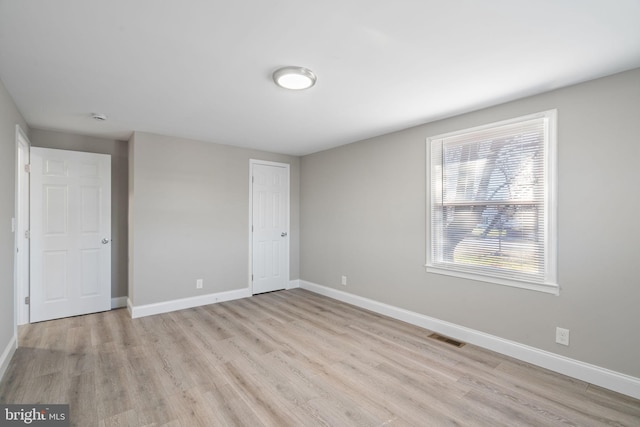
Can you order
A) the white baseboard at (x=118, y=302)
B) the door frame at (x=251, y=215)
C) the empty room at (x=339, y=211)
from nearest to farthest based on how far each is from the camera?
the empty room at (x=339, y=211), the white baseboard at (x=118, y=302), the door frame at (x=251, y=215)

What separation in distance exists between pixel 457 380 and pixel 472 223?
1.50 metres

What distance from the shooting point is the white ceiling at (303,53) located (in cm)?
158

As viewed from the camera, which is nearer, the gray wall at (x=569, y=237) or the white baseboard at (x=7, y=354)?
the gray wall at (x=569, y=237)

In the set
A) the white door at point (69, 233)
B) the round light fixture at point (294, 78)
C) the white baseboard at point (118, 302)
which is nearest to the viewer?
the round light fixture at point (294, 78)

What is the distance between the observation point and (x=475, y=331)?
3.01 m

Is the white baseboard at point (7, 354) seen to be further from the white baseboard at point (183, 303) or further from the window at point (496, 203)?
the window at point (496, 203)

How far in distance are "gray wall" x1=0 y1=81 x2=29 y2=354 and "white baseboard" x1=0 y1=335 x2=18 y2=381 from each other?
42 millimetres

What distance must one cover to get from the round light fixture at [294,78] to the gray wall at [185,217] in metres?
2.44

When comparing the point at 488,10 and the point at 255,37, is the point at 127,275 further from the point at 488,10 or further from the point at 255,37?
the point at 488,10

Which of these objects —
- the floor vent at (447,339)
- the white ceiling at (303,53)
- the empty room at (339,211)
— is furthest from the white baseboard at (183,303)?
the floor vent at (447,339)

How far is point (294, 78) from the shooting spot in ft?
7.40

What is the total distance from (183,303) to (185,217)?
1199mm

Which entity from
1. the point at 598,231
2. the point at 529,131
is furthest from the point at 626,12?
the point at 598,231

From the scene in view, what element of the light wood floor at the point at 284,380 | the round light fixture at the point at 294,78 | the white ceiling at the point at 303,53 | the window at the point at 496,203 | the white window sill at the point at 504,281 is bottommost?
the light wood floor at the point at 284,380
